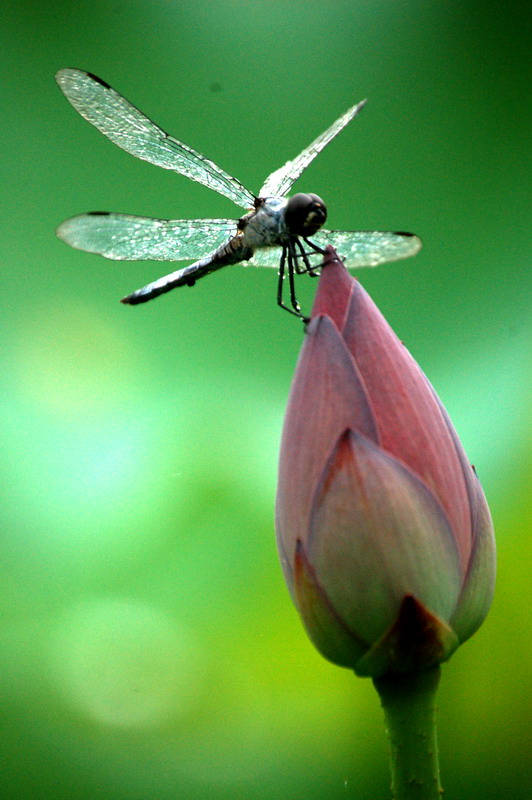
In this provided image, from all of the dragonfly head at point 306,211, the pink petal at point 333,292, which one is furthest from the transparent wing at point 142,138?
the pink petal at point 333,292

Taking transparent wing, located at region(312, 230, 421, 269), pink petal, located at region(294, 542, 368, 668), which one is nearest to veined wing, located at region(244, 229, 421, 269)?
transparent wing, located at region(312, 230, 421, 269)

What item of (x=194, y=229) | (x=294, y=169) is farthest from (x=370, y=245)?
(x=194, y=229)

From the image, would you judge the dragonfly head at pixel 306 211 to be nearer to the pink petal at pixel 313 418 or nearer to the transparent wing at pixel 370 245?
the transparent wing at pixel 370 245

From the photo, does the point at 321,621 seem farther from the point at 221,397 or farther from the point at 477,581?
the point at 221,397

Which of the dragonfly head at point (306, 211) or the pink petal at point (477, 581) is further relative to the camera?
the dragonfly head at point (306, 211)

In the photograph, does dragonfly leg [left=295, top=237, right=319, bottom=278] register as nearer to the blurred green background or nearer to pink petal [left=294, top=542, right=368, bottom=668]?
the blurred green background
